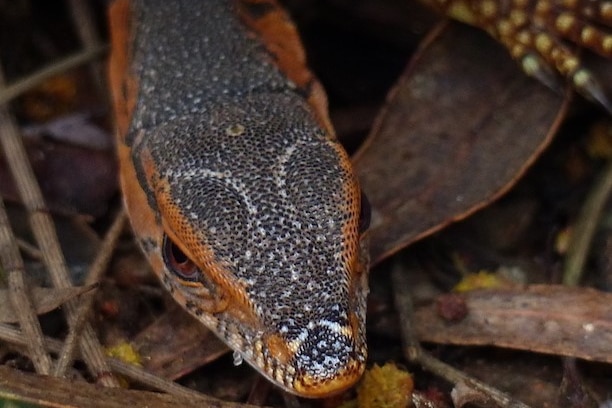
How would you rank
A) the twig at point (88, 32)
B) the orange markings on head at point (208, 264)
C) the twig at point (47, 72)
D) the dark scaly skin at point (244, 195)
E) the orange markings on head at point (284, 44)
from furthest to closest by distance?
the twig at point (88, 32), the twig at point (47, 72), the orange markings on head at point (284, 44), the orange markings on head at point (208, 264), the dark scaly skin at point (244, 195)

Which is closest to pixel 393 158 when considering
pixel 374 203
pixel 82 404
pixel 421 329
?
pixel 374 203

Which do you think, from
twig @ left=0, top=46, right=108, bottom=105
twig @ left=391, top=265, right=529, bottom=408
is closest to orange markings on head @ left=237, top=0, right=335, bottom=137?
twig @ left=391, top=265, right=529, bottom=408

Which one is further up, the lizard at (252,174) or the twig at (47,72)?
the lizard at (252,174)

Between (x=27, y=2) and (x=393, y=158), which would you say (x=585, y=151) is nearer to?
(x=393, y=158)

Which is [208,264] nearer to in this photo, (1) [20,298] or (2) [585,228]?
(1) [20,298]

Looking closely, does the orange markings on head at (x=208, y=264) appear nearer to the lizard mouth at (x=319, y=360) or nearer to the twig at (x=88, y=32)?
the lizard mouth at (x=319, y=360)

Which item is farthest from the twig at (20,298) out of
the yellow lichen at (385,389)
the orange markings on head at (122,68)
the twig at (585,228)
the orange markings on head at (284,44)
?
the twig at (585,228)
